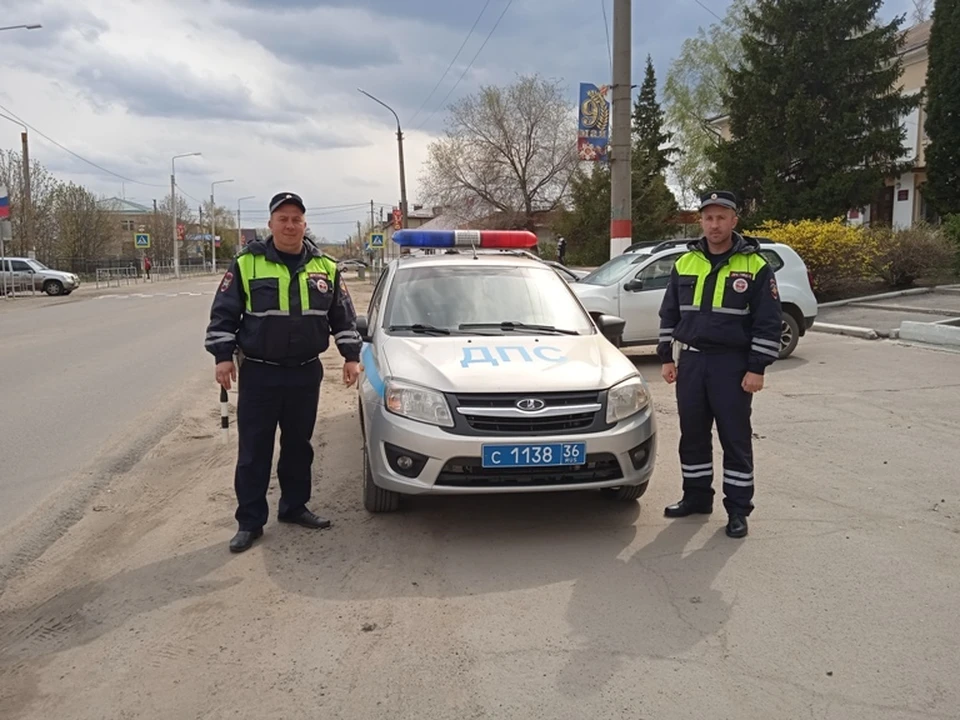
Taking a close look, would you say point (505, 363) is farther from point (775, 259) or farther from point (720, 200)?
point (775, 259)

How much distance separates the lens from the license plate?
4.13 metres

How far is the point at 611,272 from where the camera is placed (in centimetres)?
1125

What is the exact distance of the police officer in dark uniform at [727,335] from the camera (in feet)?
14.4

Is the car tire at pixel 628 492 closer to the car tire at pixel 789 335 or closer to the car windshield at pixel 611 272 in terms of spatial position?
the car windshield at pixel 611 272

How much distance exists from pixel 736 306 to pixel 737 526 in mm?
1269

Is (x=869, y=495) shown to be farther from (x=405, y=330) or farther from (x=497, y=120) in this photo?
(x=497, y=120)

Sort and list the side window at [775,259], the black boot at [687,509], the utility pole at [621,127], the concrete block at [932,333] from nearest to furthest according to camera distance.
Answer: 1. the black boot at [687,509]
2. the side window at [775,259]
3. the concrete block at [932,333]
4. the utility pole at [621,127]

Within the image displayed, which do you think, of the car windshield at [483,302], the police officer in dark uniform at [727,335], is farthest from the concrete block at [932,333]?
the police officer in dark uniform at [727,335]

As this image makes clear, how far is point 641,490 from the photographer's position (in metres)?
4.79

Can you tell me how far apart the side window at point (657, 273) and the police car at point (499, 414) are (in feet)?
18.4

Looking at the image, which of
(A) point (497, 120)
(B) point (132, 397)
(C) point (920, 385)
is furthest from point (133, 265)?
(C) point (920, 385)

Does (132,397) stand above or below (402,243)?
below

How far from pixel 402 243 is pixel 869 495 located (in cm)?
463

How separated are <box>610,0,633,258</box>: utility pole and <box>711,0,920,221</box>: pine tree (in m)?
12.7
